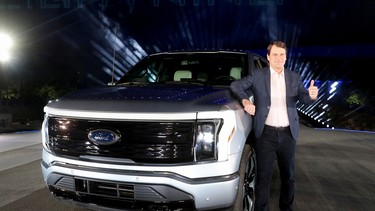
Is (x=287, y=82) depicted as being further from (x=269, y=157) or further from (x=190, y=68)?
(x=190, y=68)

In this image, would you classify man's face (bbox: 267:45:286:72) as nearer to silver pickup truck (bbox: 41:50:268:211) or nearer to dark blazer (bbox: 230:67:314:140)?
dark blazer (bbox: 230:67:314:140)

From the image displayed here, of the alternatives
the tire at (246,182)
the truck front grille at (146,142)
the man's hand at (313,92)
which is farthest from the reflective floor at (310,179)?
the man's hand at (313,92)

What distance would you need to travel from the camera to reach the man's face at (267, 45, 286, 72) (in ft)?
11.8

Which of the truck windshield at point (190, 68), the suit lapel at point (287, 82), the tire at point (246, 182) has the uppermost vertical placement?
the truck windshield at point (190, 68)

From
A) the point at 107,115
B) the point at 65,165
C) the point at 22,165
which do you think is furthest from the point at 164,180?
the point at 22,165

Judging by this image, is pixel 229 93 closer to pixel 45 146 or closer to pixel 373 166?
pixel 45 146

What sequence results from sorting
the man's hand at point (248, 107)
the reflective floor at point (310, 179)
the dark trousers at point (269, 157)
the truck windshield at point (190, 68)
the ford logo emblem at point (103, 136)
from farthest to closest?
the truck windshield at point (190, 68) → the reflective floor at point (310, 179) → the dark trousers at point (269, 157) → the man's hand at point (248, 107) → the ford logo emblem at point (103, 136)

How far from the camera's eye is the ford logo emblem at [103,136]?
10.3ft

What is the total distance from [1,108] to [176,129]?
19507mm

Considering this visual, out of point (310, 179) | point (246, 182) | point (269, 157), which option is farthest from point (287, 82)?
point (310, 179)

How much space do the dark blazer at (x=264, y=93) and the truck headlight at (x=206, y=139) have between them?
623 mm

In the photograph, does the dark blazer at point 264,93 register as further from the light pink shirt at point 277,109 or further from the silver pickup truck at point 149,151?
the silver pickup truck at point 149,151

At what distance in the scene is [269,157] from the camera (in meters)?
3.65

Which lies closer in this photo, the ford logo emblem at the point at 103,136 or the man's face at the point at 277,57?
the ford logo emblem at the point at 103,136
